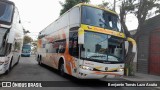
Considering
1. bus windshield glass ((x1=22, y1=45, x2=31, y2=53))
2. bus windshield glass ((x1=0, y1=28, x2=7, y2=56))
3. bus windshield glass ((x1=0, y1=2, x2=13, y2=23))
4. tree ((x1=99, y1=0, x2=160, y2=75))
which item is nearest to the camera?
bus windshield glass ((x1=0, y1=28, x2=7, y2=56))

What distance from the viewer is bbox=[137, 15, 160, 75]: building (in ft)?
61.7

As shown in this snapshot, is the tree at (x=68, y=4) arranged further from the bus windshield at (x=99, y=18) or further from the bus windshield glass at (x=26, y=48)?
the bus windshield glass at (x=26, y=48)

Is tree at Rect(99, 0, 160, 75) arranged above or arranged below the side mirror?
above

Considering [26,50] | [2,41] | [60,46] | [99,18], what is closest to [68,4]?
[60,46]

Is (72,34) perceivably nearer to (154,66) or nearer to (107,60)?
(107,60)

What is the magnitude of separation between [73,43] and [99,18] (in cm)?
183

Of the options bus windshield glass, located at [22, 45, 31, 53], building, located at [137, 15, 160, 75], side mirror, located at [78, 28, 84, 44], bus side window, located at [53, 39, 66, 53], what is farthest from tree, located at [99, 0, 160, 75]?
bus windshield glass, located at [22, 45, 31, 53]

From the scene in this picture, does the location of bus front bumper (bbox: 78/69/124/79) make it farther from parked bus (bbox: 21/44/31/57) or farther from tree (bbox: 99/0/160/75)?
parked bus (bbox: 21/44/31/57)

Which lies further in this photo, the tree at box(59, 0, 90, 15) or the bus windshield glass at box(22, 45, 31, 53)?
the bus windshield glass at box(22, 45, 31, 53)

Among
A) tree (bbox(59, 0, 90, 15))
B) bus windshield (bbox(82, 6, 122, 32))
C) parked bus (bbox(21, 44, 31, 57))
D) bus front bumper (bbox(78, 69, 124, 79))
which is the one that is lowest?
bus front bumper (bbox(78, 69, 124, 79))

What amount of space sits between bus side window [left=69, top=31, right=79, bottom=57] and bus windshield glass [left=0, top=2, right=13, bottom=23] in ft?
11.1

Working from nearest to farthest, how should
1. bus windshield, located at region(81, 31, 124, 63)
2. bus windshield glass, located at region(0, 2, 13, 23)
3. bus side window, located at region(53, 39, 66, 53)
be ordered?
bus windshield, located at region(81, 31, 124, 63)
bus windshield glass, located at region(0, 2, 13, 23)
bus side window, located at region(53, 39, 66, 53)

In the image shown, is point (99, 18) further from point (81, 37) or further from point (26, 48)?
point (26, 48)

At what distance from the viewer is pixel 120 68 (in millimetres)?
11328
